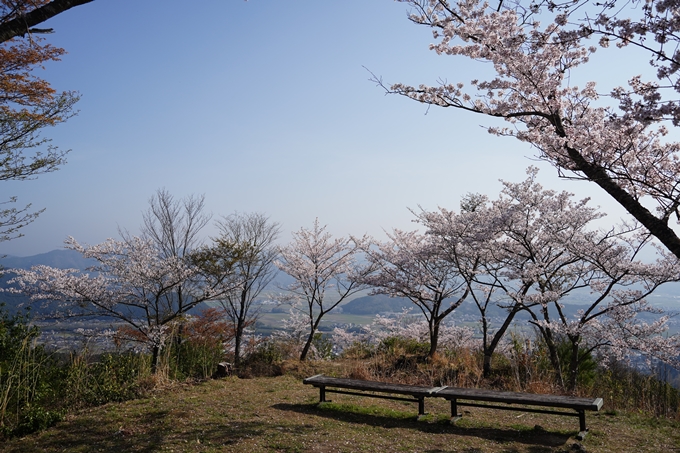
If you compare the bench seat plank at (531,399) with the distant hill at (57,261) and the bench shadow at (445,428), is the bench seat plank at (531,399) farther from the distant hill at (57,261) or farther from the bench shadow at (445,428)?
the distant hill at (57,261)

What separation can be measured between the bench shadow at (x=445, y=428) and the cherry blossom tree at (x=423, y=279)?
4.57m

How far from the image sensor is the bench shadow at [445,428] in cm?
456

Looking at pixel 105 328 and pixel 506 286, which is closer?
pixel 506 286

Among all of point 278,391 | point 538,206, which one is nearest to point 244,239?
point 278,391

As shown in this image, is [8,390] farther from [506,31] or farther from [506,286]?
[506,286]

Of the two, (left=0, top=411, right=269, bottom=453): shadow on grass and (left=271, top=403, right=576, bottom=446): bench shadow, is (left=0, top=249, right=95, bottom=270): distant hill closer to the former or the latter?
(left=0, top=411, right=269, bottom=453): shadow on grass

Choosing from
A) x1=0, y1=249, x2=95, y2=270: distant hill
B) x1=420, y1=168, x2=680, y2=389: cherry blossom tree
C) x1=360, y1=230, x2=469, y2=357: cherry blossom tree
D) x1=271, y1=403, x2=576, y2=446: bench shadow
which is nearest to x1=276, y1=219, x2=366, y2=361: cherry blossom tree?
x1=360, y1=230, x2=469, y2=357: cherry blossom tree

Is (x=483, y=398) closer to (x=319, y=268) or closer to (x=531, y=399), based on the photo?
(x=531, y=399)

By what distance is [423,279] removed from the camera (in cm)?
1022

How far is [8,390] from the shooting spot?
4637 mm

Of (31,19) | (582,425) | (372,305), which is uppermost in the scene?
(31,19)

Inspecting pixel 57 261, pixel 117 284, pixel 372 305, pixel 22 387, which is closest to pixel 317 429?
pixel 22 387

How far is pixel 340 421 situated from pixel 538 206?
17.8 ft

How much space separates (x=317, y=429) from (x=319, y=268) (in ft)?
27.7
